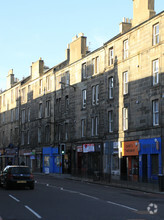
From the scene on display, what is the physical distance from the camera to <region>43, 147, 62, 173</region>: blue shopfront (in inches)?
2232

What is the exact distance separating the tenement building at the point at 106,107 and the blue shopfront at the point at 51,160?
13 centimetres

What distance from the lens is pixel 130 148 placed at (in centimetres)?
3934

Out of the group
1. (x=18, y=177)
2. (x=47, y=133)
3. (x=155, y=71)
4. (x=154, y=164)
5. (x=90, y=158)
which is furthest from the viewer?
(x=47, y=133)

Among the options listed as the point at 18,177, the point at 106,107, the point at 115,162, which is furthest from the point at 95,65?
the point at 18,177

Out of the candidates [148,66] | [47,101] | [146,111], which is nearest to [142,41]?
[148,66]

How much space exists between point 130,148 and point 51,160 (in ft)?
70.3

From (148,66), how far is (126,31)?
5986mm

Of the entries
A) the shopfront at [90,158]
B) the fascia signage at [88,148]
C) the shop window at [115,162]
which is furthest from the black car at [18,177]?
the fascia signage at [88,148]

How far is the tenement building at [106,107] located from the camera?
3631 cm

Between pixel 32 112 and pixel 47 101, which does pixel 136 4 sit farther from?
pixel 32 112

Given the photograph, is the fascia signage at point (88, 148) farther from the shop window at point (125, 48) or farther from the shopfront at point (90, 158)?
the shop window at point (125, 48)

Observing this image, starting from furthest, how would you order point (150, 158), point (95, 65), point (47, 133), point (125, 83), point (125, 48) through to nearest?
point (47, 133), point (95, 65), point (125, 48), point (125, 83), point (150, 158)

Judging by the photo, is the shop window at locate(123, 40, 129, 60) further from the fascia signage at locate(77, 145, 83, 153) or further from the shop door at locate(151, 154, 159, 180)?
the fascia signage at locate(77, 145, 83, 153)

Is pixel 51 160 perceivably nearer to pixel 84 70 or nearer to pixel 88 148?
pixel 88 148
